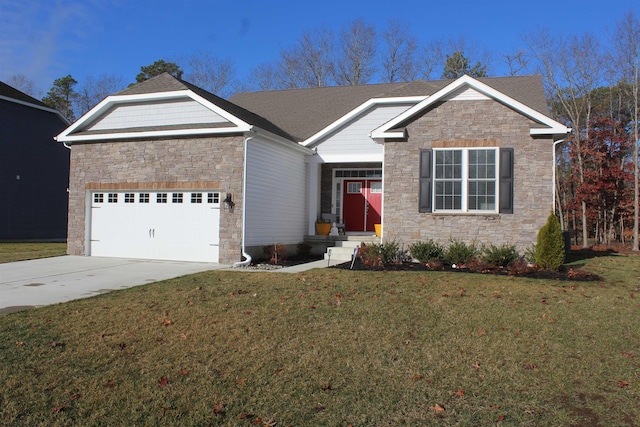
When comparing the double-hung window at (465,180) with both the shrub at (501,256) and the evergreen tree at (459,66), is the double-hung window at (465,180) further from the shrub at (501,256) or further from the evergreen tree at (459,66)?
the evergreen tree at (459,66)

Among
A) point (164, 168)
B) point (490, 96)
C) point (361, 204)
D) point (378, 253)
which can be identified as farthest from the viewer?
point (361, 204)

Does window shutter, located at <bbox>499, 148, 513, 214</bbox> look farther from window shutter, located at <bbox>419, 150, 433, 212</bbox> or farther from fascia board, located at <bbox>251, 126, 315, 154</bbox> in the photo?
fascia board, located at <bbox>251, 126, 315, 154</bbox>

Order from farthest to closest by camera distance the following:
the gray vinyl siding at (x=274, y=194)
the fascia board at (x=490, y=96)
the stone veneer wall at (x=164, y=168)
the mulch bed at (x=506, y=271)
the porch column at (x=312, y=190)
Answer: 1. the porch column at (x=312, y=190)
2. the gray vinyl siding at (x=274, y=194)
3. the stone veneer wall at (x=164, y=168)
4. the fascia board at (x=490, y=96)
5. the mulch bed at (x=506, y=271)

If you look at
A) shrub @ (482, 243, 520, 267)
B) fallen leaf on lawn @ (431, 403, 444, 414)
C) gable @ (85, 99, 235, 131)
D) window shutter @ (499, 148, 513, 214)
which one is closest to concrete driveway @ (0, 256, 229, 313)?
gable @ (85, 99, 235, 131)

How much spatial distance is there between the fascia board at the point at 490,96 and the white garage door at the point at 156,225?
5.00 metres

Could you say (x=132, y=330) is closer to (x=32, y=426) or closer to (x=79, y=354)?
(x=79, y=354)

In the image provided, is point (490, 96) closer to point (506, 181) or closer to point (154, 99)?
point (506, 181)

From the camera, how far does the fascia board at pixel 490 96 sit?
41.0ft

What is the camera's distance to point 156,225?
14688 millimetres

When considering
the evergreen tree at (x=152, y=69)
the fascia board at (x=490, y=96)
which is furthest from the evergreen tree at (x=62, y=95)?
the fascia board at (x=490, y=96)

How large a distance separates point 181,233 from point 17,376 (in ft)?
31.4

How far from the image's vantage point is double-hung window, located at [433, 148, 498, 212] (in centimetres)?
1298

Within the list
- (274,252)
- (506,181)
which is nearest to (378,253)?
(274,252)

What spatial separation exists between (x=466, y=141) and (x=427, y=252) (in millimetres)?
3049
